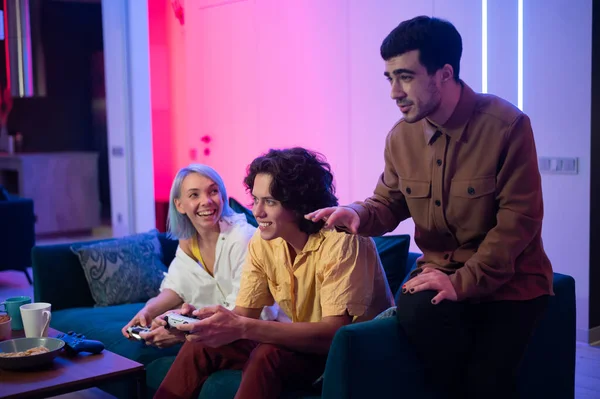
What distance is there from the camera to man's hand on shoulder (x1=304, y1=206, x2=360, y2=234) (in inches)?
77.5

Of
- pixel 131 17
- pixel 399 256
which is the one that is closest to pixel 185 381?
pixel 399 256

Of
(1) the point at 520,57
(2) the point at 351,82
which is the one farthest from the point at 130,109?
(1) the point at 520,57

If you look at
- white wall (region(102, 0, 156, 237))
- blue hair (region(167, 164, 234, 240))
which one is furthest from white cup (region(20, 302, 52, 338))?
white wall (region(102, 0, 156, 237))

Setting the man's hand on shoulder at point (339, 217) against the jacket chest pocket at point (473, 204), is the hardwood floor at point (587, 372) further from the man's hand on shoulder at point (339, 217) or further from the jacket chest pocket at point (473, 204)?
the man's hand on shoulder at point (339, 217)

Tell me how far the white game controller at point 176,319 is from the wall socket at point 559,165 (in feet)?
8.39

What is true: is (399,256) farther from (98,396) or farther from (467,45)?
(467,45)

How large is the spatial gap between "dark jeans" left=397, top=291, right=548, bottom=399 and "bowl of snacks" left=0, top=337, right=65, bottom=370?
3.65ft

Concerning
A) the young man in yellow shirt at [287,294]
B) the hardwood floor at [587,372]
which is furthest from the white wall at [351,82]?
the young man in yellow shirt at [287,294]

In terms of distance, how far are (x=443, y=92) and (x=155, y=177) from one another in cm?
564

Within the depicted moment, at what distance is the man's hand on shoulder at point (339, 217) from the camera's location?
1.97 metres

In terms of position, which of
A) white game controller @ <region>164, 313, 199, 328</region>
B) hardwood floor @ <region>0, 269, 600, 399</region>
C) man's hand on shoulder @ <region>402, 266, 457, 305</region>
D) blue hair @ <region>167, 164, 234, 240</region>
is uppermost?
blue hair @ <region>167, 164, 234, 240</region>

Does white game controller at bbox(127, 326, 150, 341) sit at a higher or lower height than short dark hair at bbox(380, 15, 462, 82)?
lower

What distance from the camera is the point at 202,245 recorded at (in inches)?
123

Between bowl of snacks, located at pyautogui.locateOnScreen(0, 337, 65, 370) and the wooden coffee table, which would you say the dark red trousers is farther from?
bowl of snacks, located at pyautogui.locateOnScreen(0, 337, 65, 370)
